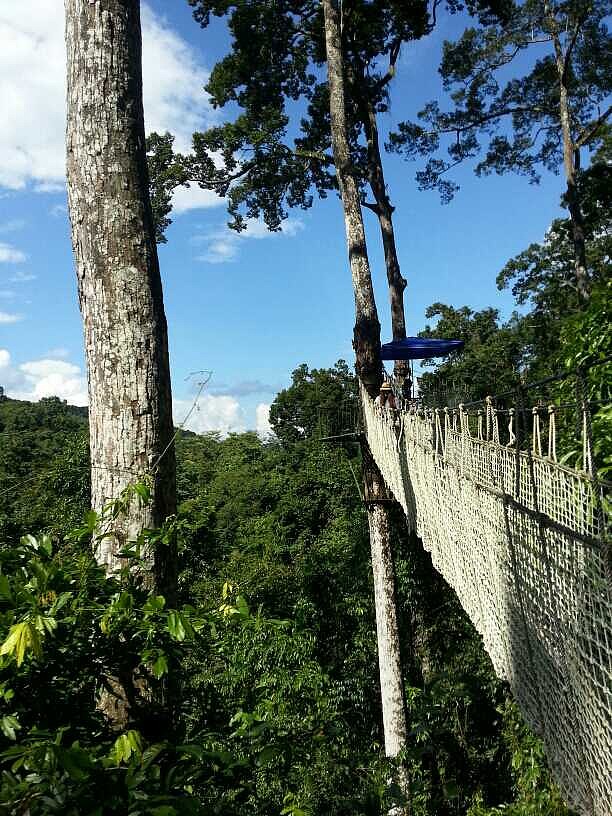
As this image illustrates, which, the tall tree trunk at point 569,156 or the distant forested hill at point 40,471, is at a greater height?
the tall tree trunk at point 569,156

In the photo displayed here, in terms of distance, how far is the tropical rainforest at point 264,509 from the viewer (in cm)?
90

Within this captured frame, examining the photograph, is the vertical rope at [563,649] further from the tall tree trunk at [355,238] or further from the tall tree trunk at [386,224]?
the tall tree trunk at [386,224]

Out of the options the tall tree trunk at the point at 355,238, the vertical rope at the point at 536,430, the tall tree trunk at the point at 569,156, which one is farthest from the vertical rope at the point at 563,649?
the tall tree trunk at the point at 569,156

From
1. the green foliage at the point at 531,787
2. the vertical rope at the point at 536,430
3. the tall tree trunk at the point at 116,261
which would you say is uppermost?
the tall tree trunk at the point at 116,261

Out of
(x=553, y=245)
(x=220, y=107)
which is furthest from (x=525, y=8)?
(x=553, y=245)

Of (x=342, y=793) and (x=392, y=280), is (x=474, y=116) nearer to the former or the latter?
(x=392, y=280)

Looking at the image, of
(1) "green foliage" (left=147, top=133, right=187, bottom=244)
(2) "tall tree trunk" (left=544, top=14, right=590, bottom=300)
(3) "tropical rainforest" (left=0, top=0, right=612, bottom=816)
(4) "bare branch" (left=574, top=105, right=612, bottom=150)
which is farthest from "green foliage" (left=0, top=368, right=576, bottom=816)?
(4) "bare branch" (left=574, top=105, right=612, bottom=150)

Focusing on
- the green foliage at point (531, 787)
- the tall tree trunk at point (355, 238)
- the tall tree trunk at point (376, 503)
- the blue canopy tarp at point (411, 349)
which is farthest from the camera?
the blue canopy tarp at point (411, 349)

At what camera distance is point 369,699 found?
770 cm

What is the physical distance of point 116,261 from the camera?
148cm

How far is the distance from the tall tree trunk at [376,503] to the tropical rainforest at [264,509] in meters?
0.04

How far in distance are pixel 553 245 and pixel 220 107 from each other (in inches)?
389

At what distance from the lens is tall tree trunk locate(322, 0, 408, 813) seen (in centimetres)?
420

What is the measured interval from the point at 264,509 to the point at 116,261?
43.6ft
